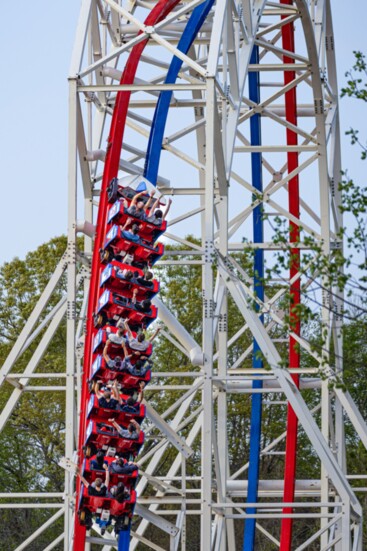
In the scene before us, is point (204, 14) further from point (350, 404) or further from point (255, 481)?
point (255, 481)

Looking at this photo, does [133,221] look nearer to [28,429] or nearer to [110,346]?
[110,346]

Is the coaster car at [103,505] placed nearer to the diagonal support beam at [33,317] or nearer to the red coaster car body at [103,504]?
the red coaster car body at [103,504]

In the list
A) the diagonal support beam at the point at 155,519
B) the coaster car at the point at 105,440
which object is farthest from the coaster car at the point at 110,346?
the diagonal support beam at the point at 155,519

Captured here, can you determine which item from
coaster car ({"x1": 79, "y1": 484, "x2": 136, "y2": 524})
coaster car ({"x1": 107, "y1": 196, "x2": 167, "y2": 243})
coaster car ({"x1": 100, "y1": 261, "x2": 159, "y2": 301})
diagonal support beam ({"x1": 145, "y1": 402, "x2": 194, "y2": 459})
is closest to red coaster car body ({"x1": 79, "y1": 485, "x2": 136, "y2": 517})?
coaster car ({"x1": 79, "y1": 484, "x2": 136, "y2": 524})

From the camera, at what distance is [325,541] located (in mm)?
22500

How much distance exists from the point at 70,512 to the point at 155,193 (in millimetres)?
3674

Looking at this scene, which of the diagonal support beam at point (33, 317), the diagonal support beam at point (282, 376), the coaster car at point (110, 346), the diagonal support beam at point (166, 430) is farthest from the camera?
the diagonal support beam at point (33, 317)

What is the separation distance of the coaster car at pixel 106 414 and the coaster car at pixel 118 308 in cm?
85

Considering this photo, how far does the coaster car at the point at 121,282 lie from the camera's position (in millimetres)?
15797

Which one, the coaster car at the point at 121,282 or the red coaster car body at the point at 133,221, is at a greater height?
the red coaster car body at the point at 133,221

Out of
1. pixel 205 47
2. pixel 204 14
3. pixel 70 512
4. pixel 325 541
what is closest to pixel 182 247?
pixel 205 47

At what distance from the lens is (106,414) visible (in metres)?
15.5

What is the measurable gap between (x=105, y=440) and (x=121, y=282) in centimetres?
168

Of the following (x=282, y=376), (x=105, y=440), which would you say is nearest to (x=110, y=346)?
(x=105, y=440)
